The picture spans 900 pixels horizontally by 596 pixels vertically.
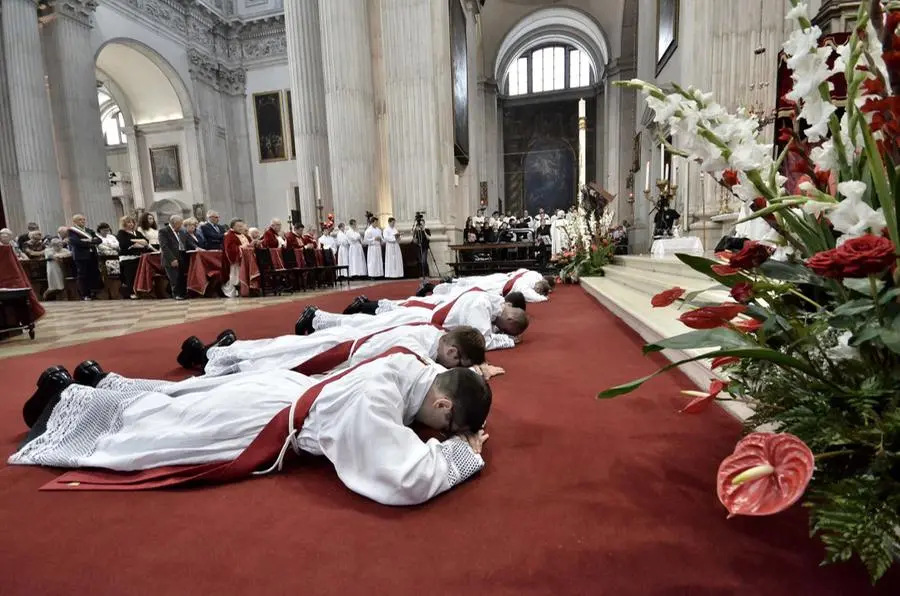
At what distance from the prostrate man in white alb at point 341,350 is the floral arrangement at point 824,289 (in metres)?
1.22

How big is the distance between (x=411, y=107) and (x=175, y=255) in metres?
5.62

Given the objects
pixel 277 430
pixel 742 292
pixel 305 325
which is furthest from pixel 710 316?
pixel 305 325

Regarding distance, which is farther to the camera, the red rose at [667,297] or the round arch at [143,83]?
the round arch at [143,83]

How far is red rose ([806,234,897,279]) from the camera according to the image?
0.60 meters

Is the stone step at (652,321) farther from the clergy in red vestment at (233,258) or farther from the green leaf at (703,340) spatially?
the clergy in red vestment at (233,258)

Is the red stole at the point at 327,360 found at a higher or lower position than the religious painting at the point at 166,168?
lower

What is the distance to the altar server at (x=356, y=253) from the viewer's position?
9867 millimetres

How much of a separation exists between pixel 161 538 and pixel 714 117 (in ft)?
5.23

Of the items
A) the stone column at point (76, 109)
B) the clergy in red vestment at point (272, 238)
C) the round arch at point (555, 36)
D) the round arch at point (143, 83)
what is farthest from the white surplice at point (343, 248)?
the round arch at point (555, 36)

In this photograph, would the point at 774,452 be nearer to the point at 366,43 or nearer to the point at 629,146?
the point at 366,43

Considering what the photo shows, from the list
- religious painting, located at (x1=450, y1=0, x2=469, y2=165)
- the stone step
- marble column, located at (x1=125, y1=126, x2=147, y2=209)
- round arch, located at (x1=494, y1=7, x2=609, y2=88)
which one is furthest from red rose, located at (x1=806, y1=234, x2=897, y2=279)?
round arch, located at (x1=494, y1=7, x2=609, y2=88)

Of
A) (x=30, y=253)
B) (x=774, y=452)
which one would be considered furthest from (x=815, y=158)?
(x=30, y=253)

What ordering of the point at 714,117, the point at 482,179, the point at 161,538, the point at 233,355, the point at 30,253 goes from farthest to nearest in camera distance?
the point at 482,179 → the point at 30,253 → the point at 233,355 → the point at 161,538 → the point at 714,117

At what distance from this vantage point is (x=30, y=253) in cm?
902
